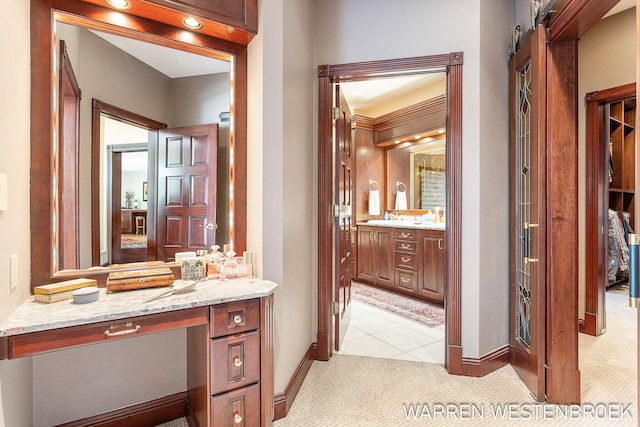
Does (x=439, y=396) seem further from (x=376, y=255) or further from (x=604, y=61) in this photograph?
(x=604, y=61)

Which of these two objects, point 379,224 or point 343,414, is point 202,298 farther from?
point 379,224

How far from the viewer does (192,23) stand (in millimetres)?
1680

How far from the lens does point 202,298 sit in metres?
1.37

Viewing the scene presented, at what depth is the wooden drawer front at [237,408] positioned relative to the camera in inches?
55.1

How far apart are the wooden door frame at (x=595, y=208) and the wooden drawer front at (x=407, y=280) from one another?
5.52ft

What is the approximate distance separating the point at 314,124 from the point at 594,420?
2515 millimetres

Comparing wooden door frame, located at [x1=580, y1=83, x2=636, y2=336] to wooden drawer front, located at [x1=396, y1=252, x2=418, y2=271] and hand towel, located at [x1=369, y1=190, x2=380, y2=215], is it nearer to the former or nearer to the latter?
wooden drawer front, located at [x1=396, y1=252, x2=418, y2=271]

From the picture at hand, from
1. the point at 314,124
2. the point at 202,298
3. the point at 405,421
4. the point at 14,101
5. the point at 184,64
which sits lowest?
the point at 405,421

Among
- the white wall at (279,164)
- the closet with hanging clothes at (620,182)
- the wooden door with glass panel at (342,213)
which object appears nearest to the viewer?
the white wall at (279,164)

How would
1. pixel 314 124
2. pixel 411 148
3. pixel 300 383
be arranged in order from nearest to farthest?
1. pixel 300 383
2. pixel 314 124
3. pixel 411 148

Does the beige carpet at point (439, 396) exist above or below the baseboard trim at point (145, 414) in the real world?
below

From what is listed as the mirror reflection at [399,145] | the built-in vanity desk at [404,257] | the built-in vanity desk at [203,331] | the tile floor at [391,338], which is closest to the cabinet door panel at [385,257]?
the built-in vanity desk at [404,257]

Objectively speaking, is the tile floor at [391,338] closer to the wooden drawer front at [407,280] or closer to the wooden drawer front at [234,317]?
the wooden drawer front at [407,280]

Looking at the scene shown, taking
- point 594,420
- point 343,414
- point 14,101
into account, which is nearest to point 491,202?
point 594,420
